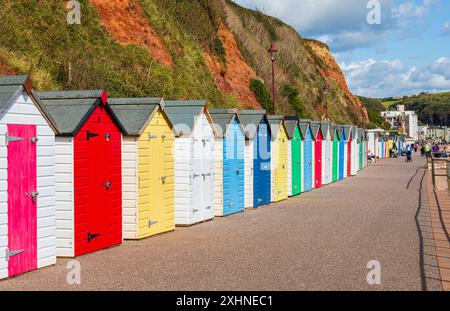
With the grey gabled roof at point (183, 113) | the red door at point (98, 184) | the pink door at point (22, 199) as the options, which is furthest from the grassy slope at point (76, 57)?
the pink door at point (22, 199)

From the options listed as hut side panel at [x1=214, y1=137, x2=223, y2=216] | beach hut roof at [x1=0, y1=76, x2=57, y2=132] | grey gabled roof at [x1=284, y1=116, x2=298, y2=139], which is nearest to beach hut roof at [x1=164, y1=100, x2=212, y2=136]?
hut side panel at [x1=214, y1=137, x2=223, y2=216]

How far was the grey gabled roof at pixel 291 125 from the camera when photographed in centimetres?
2192

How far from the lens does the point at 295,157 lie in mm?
22594

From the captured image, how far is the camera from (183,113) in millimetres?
14312

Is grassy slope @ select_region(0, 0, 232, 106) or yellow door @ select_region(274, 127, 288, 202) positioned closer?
grassy slope @ select_region(0, 0, 232, 106)

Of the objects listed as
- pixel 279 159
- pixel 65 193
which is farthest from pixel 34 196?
pixel 279 159

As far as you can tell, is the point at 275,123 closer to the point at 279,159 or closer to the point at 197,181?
the point at 279,159

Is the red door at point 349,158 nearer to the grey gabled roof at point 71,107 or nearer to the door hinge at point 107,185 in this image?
the door hinge at point 107,185

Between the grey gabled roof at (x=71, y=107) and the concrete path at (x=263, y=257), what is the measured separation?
6.45 feet

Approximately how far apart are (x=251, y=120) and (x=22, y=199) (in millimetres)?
10207

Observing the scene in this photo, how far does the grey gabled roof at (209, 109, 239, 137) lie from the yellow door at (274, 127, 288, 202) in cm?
413

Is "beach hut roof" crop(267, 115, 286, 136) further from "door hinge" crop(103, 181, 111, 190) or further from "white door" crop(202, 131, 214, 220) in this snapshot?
"door hinge" crop(103, 181, 111, 190)

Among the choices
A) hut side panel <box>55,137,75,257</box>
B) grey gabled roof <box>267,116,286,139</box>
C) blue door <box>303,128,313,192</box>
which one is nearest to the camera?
hut side panel <box>55,137,75,257</box>

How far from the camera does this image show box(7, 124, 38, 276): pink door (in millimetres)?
8445
